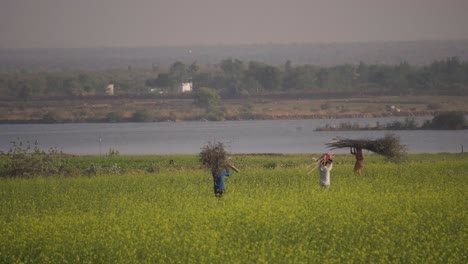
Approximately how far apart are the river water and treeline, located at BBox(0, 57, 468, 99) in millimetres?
35455

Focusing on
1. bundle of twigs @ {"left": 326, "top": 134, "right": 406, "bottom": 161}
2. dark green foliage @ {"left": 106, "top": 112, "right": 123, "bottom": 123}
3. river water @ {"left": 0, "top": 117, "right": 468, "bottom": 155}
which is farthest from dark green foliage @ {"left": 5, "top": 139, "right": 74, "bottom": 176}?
dark green foliage @ {"left": 106, "top": 112, "right": 123, "bottom": 123}

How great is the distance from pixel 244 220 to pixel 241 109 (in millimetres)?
106544

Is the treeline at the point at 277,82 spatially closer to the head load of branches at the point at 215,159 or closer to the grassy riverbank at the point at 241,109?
the grassy riverbank at the point at 241,109

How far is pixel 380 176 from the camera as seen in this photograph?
34.8 metres

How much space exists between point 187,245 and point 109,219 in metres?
4.47

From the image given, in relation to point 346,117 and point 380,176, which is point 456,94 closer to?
point 346,117

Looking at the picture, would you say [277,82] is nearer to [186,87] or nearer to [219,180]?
[186,87]

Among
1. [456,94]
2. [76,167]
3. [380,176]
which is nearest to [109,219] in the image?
[380,176]

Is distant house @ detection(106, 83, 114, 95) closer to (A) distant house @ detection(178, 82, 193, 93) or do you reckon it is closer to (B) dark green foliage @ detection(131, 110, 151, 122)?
(A) distant house @ detection(178, 82, 193, 93)

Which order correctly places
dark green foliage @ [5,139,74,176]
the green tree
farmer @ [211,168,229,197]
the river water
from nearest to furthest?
farmer @ [211,168,229,197] → dark green foliage @ [5,139,74,176] → the river water → the green tree

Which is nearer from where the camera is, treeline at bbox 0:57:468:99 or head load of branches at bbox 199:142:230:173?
head load of branches at bbox 199:142:230:173

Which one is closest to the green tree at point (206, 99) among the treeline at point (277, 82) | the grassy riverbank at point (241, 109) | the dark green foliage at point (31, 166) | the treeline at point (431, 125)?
the grassy riverbank at point (241, 109)

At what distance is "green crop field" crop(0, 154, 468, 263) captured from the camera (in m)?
21.0

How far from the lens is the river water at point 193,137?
68625 mm
